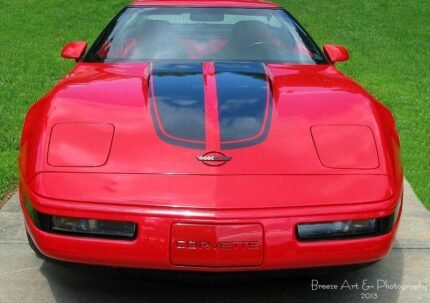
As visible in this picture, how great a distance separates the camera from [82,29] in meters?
11.0

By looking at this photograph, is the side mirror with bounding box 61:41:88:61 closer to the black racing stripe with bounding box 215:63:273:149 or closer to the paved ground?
the black racing stripe with bounding box 215:63:273:149

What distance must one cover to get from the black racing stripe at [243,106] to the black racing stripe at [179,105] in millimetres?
101

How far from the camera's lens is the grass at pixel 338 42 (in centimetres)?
524

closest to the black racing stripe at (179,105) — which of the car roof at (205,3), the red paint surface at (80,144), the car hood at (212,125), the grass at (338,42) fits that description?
the car hood at (212,125)

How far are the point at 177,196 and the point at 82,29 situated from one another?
366 inches

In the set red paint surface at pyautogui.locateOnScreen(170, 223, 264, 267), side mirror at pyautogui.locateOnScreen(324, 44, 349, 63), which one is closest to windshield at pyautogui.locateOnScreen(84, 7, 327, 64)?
side mirror at pyautogui.locateOnScreen(324, 44, 349, 63)

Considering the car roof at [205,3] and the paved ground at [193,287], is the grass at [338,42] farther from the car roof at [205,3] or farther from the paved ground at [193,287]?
the car roof at [205,3]

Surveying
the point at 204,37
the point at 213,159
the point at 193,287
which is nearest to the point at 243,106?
the point at 213,159

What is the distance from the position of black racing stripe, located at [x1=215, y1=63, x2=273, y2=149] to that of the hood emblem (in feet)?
0.21

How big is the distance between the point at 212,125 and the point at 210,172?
286mm

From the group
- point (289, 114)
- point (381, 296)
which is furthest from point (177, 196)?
point (381, 296)

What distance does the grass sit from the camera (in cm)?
524

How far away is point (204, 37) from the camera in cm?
407

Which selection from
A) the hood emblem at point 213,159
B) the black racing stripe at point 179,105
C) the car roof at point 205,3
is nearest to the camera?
the hood emblem at point 213,159
